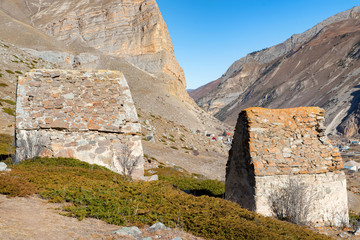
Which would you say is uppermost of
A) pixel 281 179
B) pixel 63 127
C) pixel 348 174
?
pixel 63 127

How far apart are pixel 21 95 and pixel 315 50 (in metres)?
177

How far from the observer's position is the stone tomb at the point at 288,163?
34.1ft

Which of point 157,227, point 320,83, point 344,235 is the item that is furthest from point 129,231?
point 320,83

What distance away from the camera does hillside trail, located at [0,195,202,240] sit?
5367mm

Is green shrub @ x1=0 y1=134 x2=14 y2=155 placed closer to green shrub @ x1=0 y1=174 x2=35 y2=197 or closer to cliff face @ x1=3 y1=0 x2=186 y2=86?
green shrub @ x1=0 y1=174 x2=35 y2=197

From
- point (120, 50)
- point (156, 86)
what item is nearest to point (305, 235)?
point (156, 86)

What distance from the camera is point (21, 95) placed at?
14.1m

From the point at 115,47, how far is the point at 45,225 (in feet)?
272

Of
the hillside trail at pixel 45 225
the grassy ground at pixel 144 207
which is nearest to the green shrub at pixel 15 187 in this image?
the grassy ground at pixel 144 207

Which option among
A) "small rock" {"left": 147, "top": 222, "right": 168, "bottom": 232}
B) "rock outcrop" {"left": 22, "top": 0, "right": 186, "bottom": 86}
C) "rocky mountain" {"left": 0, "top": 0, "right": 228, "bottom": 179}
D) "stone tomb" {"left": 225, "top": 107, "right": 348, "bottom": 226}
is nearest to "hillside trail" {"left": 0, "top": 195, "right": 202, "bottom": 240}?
"small rock" {"left": 147, "top": 222, "right": 168, "bottom": 232}

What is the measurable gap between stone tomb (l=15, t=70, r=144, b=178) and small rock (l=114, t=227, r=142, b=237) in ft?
25.5

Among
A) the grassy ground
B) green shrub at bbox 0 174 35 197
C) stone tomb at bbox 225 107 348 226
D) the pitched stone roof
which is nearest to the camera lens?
the grassy ground

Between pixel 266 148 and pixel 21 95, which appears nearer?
pixel 266 148

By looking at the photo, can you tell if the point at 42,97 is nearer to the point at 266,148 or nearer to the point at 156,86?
the point at 266,148
